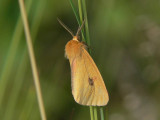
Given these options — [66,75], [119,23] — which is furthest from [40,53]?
[119,23]

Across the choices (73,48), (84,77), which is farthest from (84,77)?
(73,48)

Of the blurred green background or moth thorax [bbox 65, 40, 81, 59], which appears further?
the blurred green background

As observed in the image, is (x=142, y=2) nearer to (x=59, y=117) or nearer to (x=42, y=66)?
(x=42, y=66)

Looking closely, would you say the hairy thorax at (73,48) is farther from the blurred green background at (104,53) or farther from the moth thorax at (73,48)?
the blurred green background at (104,53)

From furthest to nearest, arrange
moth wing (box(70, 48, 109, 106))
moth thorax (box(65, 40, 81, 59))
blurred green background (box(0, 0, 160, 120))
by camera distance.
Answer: blurred green background (box(0, 0, 160, 120)) < moth thorax (box(65, 40, 81, 59)) < moth wing (box(70, 48, 109, 106))

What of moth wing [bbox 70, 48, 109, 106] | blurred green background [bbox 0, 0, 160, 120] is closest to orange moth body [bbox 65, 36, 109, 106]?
moth wing [bbox 70, 48, 109, 106]

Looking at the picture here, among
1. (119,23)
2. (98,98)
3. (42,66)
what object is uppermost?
(119,23)

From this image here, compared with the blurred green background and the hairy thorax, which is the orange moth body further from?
the blurred green background
